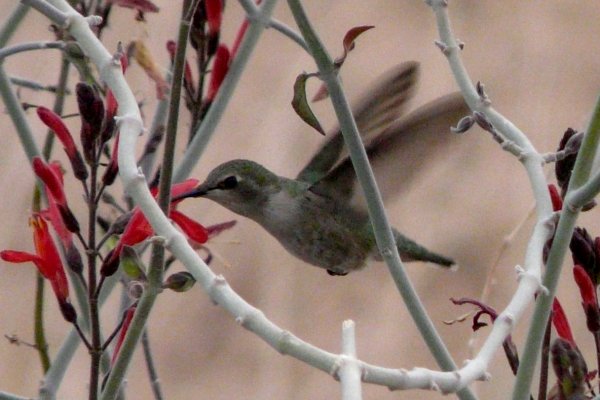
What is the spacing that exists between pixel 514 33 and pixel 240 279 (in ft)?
3.71

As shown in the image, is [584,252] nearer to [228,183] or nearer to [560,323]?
[560,323]

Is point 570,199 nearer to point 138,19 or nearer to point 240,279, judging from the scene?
point 138,19

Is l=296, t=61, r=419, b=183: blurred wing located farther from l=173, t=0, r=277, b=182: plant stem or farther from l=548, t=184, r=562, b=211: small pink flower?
l=548, t=184, r=562, b=211: small pink flower

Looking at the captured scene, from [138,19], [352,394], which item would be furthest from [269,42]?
[352,394]

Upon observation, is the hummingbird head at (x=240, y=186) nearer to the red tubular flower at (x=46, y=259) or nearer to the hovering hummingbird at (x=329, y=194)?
the hovering hummingbird at (x=329, y=194)

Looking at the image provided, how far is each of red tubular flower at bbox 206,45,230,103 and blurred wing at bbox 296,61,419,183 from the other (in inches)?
6.9

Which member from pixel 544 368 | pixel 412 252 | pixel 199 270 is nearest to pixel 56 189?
pixel 199 270

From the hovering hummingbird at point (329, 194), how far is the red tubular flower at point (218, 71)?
134mm

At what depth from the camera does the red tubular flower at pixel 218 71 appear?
4.24ft

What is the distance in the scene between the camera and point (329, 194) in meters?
1.56

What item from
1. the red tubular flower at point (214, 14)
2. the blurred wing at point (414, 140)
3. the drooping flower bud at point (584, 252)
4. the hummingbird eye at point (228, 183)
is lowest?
the drooping flower bud at point (584, 252)

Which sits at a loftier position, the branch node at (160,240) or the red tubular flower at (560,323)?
the red tubular flower at (560,323)

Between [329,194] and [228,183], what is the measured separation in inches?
6.4

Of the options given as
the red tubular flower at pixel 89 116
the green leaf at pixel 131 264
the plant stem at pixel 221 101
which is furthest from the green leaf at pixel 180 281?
the plant stem at pixel 221 101
